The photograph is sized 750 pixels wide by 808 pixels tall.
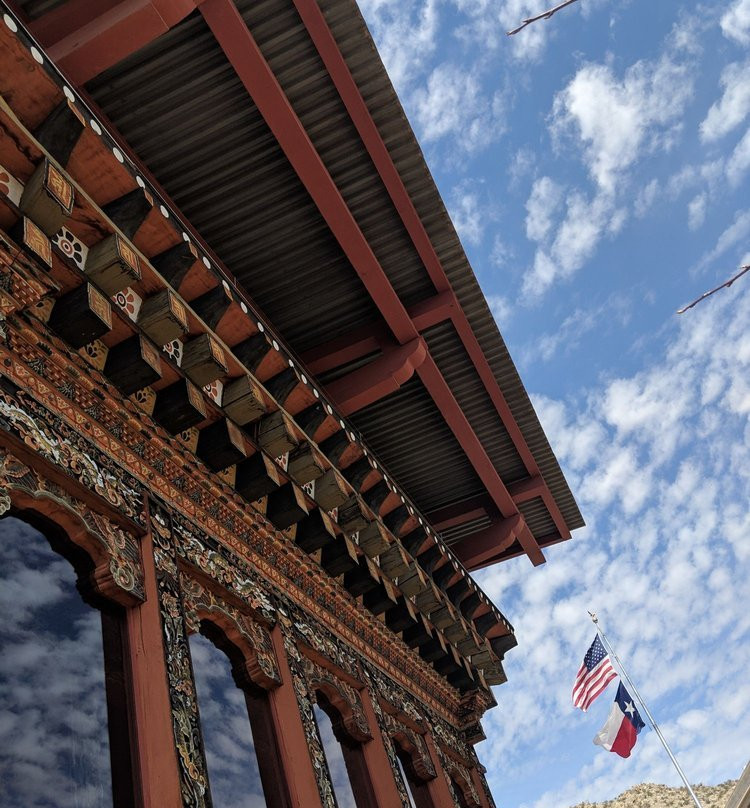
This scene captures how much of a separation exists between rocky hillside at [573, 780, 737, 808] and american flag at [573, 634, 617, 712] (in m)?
7.08

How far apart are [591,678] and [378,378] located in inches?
379

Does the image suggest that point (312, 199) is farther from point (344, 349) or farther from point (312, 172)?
point (344, 349)

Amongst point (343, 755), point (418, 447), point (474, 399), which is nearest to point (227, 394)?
point (343, 755)

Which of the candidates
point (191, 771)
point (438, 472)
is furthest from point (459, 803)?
point (191, 771)

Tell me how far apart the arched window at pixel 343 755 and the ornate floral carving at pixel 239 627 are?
1194mm

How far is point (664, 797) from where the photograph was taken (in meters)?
23.8

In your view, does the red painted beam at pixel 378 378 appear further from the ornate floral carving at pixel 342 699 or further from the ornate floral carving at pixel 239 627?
the ornate floral carving at pixel 239 627

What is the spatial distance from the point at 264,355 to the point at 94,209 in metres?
1.94

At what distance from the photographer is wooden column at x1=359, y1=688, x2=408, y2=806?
8312 millimetres

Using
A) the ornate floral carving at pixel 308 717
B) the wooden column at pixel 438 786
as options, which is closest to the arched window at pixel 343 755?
the ornate floral carving at pixel 308 717

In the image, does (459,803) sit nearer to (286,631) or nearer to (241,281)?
(286,631)

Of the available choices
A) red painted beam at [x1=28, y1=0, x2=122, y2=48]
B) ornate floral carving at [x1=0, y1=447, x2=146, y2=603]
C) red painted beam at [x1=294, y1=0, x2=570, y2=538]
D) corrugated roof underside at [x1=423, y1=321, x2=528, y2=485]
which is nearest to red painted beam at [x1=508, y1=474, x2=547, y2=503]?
corrugated roof underside at [x1=423, y1=321, x2=528, y2=485]

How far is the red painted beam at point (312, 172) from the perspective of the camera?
6.55 metres

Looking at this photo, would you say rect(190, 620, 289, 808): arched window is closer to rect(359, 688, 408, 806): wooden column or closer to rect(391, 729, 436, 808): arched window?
rect(359, 688, 408, 806): wooden column
